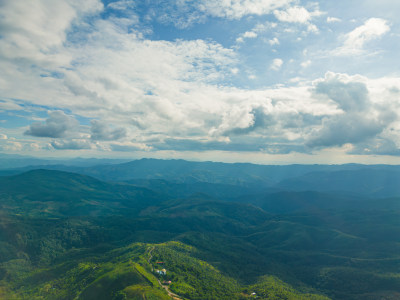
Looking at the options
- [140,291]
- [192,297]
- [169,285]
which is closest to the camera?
[140,291]

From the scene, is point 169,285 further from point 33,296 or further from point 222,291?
point 33,296

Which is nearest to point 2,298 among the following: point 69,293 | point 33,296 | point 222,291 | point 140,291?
point 33,296

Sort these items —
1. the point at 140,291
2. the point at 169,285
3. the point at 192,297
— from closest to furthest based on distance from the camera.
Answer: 1. the point at 140,291
2. the point at 192,297
3. the point at 169,285

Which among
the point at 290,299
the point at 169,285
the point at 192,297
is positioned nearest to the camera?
the point at 192,297

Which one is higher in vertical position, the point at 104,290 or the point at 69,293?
the point at 104,290

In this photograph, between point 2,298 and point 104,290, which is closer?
point 104,290

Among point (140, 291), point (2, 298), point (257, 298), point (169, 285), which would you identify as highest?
point (140, 291)

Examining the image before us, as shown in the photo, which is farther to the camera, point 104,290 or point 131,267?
point 131,267

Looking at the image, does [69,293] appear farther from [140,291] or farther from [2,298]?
[140,291]

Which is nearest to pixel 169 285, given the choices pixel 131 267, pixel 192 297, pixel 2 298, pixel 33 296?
pixel 192 297
